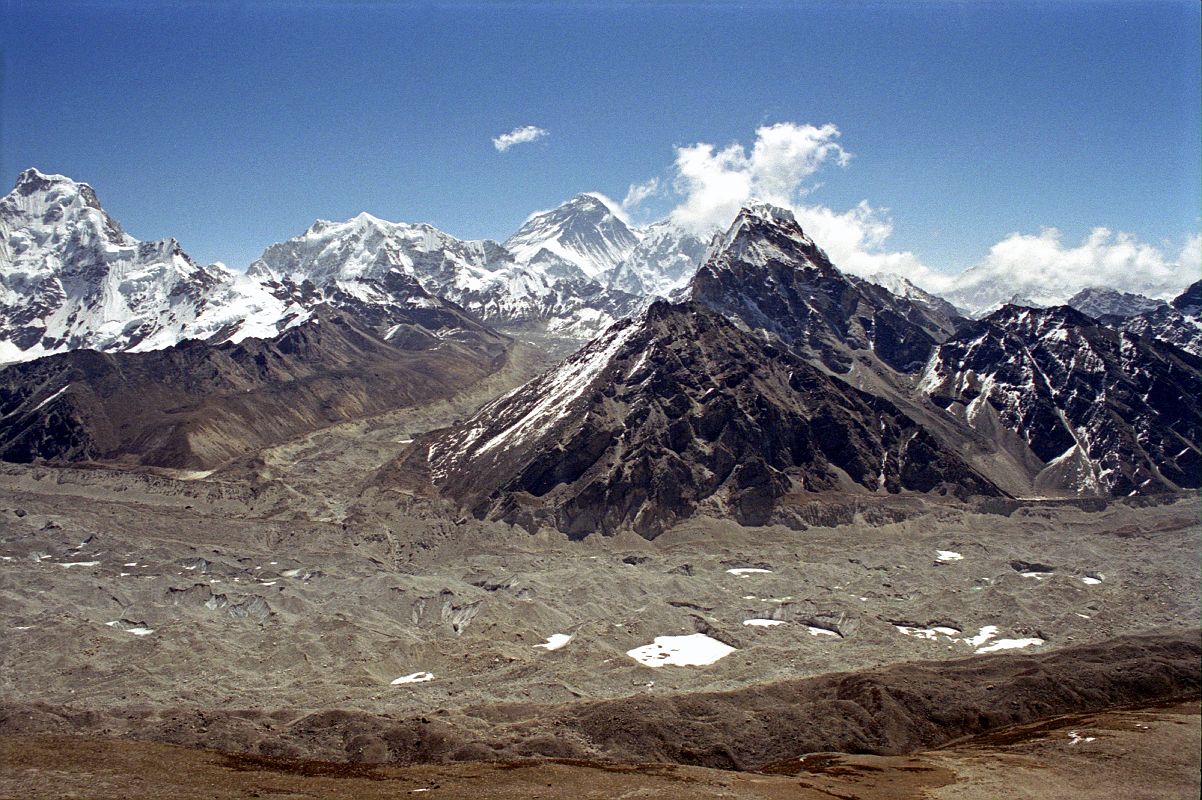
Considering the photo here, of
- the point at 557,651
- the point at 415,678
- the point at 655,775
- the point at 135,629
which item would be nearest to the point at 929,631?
the point at 557,651

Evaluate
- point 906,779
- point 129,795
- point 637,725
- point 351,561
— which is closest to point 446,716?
point 637,725

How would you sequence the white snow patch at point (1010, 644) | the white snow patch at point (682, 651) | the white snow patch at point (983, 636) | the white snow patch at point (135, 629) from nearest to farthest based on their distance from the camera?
1. the white snow patch at point (682, 651)
2. the white snow patch at point (135, 629)
3. the white snow patch at point (1010, 644)
4. the white snow patch at point (983, 636)

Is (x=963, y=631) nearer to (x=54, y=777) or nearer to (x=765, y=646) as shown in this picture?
(x=765, y=646)

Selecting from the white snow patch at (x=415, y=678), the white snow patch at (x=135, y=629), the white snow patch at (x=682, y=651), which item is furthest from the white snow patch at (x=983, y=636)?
the white snow patch at (x=135, y=629)

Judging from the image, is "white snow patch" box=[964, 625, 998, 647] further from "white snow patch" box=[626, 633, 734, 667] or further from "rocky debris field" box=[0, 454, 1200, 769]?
"white snow patch" box=[626, 633, 734, 667]

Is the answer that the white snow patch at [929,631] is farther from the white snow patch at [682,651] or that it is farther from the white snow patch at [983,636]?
the white snow patch at [682,651]

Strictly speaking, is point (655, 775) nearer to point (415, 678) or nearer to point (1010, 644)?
point (415, 678)

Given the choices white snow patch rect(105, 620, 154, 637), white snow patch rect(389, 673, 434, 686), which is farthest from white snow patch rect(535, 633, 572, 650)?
white snow patch rect(105, 620, 154, 637)
